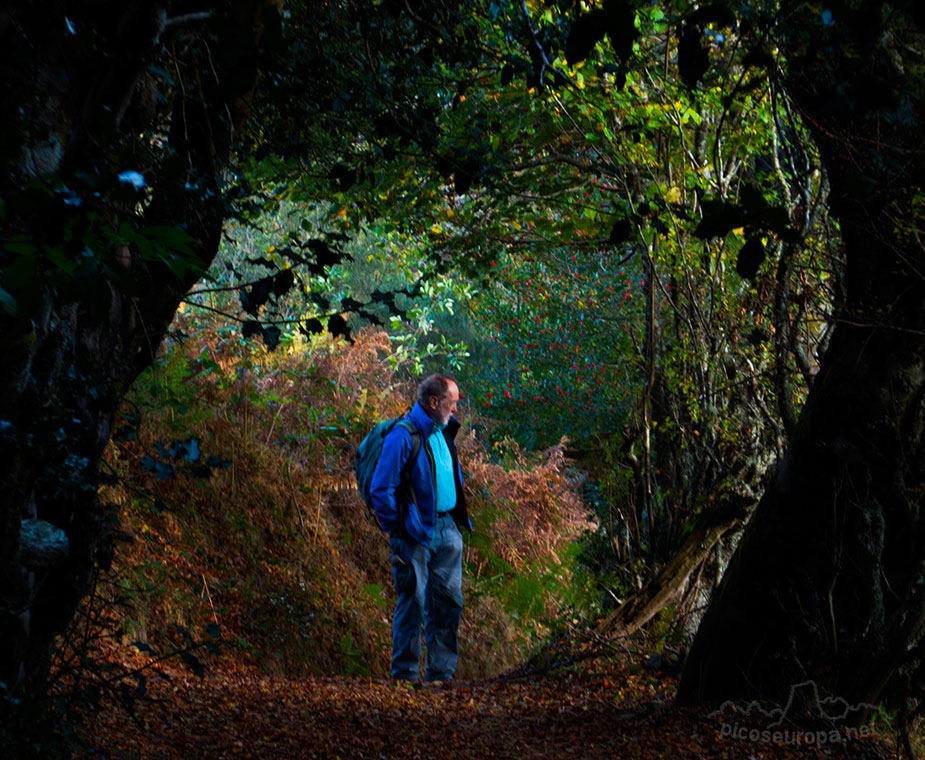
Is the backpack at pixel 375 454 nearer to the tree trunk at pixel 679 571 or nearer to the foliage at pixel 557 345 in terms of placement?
the tree trunk at pixel 679 571

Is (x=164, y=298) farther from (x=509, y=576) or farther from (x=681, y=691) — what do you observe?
(x=509, y=576)

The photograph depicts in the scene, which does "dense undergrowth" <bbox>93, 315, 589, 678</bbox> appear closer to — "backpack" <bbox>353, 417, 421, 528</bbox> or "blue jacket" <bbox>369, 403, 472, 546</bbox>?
"backpack" <bbox>353, 417, 421, 528</bbox>

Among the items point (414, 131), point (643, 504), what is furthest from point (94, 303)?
point (643, 504)

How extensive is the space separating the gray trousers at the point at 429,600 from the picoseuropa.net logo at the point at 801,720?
2.78m

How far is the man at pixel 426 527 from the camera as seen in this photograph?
5.96m

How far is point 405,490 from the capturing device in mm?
6020

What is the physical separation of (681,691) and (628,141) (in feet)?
11.9

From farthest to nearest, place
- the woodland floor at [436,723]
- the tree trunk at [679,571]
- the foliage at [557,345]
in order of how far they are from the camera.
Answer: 1. the foliage at [557,345]
2. the tree trunk at [679,571]
3. the woodland floor at [436,723]

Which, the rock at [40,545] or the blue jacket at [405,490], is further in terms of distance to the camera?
the blue jacket at [405,490]

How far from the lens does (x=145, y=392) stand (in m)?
8.08

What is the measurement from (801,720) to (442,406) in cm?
337

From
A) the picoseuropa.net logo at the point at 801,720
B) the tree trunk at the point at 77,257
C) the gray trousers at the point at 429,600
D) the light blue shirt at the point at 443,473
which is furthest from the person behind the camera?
the light blue shirt at the point at 443,473

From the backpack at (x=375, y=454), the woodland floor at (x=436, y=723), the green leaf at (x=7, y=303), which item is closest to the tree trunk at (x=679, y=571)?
the woodland floor at (x=436, y=723)

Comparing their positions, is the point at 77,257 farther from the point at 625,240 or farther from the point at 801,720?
the point at 801,720
